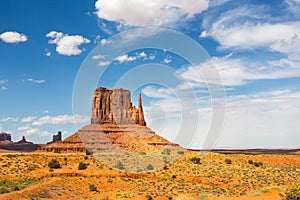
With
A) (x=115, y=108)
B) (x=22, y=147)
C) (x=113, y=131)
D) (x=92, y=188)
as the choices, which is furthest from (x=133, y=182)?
(x=22, y=147)

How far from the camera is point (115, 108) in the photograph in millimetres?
136750

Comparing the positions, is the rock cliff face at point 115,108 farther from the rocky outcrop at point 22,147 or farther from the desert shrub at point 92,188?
the desert shrub at point 92,188

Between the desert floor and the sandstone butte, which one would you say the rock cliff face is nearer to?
the sandstone butte

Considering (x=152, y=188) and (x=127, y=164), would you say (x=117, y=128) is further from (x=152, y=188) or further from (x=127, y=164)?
(x=152, y=188)

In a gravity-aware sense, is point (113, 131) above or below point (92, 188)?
above

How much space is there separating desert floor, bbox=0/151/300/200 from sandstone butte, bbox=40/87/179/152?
44.2 m

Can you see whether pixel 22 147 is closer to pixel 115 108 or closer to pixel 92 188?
pixel 115 108

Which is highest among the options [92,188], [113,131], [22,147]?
[113,131]

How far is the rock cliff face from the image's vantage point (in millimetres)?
132500

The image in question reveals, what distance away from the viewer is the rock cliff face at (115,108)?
5217 inches

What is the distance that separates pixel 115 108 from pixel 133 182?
95.9m

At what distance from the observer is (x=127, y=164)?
5547 cm

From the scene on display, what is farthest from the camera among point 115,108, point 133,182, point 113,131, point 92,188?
point 115,108

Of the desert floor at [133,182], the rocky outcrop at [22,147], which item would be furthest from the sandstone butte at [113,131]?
the rocky outcrop at [22,147]
